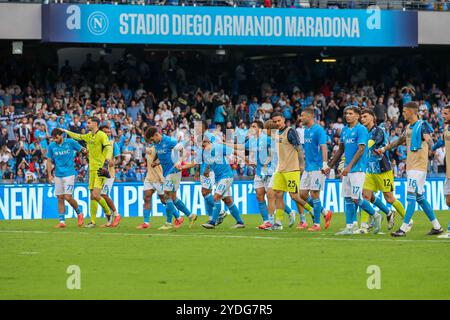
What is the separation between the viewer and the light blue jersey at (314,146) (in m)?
21.7

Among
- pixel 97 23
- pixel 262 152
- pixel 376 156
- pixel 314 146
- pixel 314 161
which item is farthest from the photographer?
pixel 97 23

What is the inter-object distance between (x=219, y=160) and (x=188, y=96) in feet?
54.5

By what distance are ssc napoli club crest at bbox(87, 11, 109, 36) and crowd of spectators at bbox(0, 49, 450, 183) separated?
2.06 meters

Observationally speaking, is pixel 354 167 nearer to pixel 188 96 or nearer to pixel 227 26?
pixel 227 26

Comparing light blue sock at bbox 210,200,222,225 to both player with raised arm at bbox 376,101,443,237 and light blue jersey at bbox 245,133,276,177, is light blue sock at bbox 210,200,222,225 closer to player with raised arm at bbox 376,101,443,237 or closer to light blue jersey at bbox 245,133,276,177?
light blue jersey at bbox 245,133,276,177

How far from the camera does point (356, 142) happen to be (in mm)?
20141

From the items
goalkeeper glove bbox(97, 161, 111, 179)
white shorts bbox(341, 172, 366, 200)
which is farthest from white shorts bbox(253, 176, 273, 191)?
goalkeeper glove bbox(97, 161, 111, 179)

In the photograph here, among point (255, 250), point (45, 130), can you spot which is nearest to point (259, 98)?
point (45, 130)

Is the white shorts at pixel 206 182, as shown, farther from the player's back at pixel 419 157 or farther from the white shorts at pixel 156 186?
the player's back at pixel 419 157

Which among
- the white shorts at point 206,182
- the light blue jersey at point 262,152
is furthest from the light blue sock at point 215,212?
the light blue jersey at point 262,152

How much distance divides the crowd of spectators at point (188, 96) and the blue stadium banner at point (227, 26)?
6.36ft

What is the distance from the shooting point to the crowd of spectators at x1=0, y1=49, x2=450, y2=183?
32562mm

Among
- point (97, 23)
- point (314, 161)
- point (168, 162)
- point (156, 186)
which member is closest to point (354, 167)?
point (314, 161)
